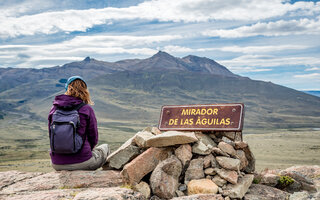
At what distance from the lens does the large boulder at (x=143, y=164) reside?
294 inches

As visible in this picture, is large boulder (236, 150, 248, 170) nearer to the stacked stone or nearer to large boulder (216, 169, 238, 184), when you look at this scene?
the stacked stone

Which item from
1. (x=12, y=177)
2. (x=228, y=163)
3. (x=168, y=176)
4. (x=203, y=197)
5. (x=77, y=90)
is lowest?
(x=203, y=197)

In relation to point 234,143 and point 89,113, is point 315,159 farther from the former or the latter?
point 89,113

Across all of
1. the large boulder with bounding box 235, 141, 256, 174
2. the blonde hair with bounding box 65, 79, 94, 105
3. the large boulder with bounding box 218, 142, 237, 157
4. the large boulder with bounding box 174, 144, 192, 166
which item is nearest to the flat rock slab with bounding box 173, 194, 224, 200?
the large boulder with bounding box 174, 144, 192, 166

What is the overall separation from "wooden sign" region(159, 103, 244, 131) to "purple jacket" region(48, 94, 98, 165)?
2.92 meters

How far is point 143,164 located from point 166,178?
2.33 feet

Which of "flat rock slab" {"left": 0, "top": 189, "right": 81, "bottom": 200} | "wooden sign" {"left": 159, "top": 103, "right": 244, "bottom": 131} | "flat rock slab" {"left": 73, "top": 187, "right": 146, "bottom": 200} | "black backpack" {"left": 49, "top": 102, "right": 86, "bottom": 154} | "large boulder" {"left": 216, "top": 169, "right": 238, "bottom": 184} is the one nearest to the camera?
"flat rock slab" {"left": 73, "top": 187, "right": 146, "bottom": 200}

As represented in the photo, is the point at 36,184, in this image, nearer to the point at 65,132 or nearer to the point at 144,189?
the point at 65,132

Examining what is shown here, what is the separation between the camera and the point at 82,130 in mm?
6844

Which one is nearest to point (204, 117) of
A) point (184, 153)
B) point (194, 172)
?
point (184, 153)

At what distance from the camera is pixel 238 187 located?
7.29 meters

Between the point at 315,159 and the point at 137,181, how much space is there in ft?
140

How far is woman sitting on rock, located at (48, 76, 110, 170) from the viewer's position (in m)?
6.56

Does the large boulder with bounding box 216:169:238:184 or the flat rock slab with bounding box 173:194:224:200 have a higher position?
the large boulder with bounding box 216:169:238:184
